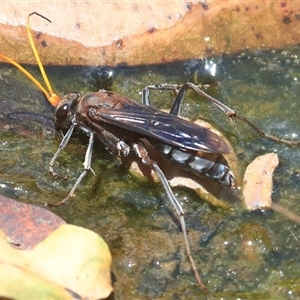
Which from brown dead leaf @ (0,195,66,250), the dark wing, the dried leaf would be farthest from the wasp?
the dried leaf

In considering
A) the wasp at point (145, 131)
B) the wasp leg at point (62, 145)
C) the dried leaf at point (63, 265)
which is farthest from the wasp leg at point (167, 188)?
the dried leaf at point (63, 265)

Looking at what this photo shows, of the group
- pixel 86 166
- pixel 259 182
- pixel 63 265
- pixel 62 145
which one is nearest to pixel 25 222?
pixel 63 265

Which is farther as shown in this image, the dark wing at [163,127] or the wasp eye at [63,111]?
the wasp eye at [63,111]

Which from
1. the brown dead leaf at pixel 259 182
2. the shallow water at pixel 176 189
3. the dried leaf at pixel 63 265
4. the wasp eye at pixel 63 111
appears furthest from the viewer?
the wasp eye at pixel 63 111

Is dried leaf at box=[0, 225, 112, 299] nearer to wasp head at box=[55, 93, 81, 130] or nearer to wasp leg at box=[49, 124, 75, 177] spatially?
wasp leg at box=[49, 124, 75, 177]

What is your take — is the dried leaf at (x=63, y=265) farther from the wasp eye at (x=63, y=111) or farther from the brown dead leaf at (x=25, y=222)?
the wasp eye at (x=63, y=111)
